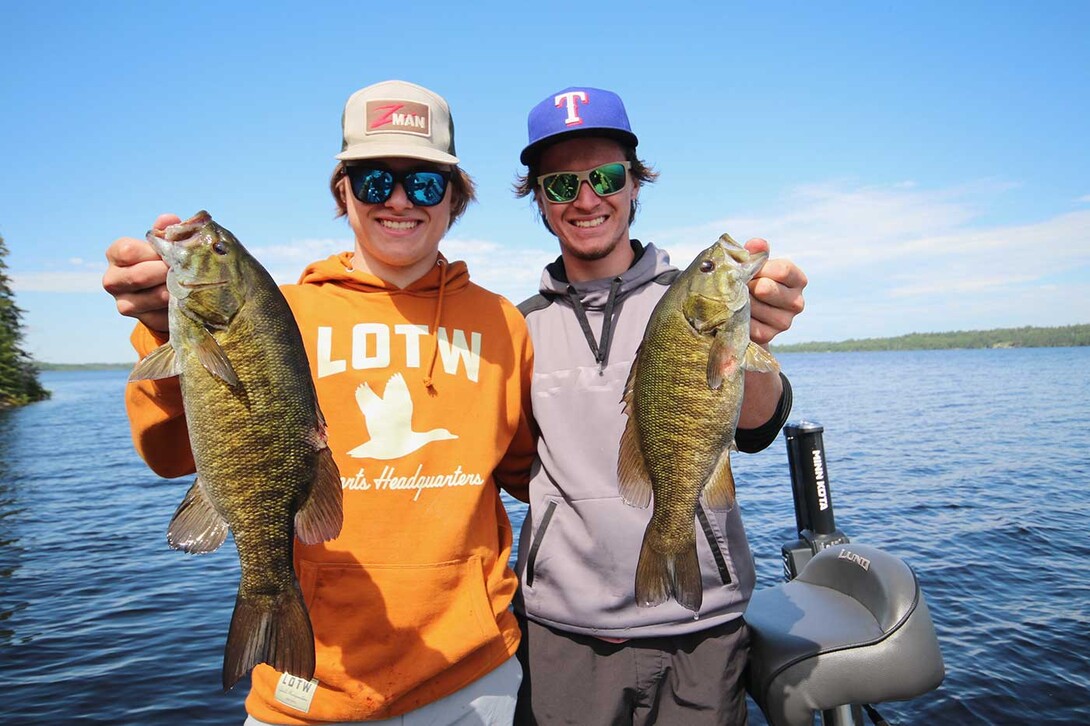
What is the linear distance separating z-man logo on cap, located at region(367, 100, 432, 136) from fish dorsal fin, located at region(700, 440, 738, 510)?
2.00 m

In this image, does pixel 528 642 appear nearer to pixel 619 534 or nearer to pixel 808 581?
pixel 619 534

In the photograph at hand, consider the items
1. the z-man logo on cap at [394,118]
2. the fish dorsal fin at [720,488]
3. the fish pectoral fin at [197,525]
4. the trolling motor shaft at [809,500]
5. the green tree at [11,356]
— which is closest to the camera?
the fish pectoral fin at [197,525]

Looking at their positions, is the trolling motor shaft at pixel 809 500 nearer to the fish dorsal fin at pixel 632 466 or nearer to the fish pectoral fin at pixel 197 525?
the fish dorsal fin at pixel 632 466

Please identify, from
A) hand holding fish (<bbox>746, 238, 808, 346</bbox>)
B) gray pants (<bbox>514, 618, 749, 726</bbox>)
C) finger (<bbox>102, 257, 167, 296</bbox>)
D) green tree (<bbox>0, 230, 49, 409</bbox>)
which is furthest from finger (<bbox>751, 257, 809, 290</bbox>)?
green tree (<bbox>0, 230, 49, 409</bbox>)

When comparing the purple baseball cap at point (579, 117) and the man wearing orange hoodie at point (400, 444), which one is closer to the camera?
the man wearing orange hoodie at point (400, 444)

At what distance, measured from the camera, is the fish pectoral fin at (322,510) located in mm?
2477

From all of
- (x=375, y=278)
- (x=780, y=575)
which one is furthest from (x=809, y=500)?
(x=780, y=575)

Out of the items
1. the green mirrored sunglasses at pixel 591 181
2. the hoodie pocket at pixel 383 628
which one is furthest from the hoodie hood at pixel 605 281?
the hoodie pocket at pixel 383 628

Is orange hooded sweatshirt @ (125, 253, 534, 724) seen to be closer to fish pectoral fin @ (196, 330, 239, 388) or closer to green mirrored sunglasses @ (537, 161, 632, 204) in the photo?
fish pectoral fin @ (196, 330, 239, 388)

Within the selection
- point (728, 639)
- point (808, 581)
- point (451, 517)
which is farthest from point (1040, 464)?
point (451, 517)

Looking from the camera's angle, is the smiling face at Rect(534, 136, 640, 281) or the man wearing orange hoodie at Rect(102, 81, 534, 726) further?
the smiling face at Rect(534, 136, 640, 281)

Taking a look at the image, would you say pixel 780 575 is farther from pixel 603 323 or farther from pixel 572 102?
pixel 572 102

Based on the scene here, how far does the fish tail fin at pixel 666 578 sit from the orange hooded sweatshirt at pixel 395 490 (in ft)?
2.20

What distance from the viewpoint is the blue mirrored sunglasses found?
119 inches
